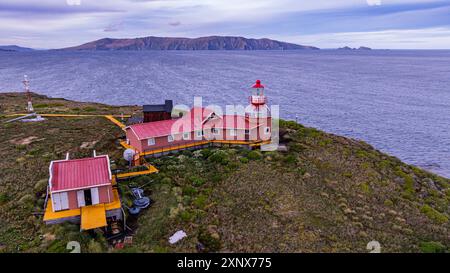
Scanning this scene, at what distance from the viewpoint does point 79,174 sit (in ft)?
78.3

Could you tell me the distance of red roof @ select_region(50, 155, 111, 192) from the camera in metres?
22.6

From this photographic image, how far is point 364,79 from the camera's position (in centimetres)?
12356

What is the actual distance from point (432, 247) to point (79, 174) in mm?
24540

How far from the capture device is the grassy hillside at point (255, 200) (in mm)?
20328

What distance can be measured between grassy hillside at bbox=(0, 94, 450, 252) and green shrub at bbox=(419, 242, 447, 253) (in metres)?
0.06

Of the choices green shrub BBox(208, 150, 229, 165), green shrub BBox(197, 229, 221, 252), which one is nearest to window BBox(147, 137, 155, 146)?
green shrub BBox(208, 150, 229, 165)

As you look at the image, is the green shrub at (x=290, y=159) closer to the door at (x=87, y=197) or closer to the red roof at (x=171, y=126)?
the red roof at (x=171, y=126)

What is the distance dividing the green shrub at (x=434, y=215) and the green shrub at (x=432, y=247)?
Result: 4.54 meters

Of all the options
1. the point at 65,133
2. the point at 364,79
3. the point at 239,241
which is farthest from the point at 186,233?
the point at 364,79

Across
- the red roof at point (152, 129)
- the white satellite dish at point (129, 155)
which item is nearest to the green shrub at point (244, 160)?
the red roof at point (152, 129)

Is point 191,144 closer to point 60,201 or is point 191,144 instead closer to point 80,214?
point 80,214
